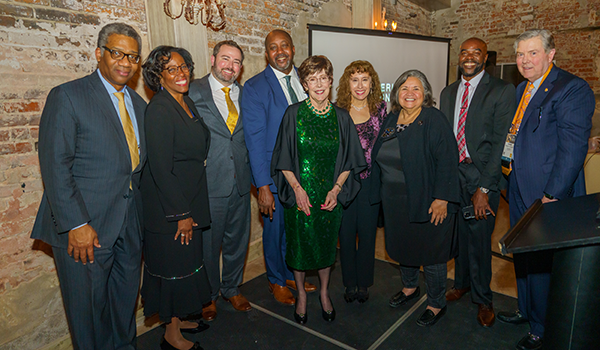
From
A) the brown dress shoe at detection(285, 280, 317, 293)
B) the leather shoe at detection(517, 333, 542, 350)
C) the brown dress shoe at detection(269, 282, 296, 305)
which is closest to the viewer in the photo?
the leather shoe at detection(517, 333, 542, 350)

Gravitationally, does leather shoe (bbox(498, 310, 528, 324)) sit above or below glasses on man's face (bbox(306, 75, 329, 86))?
below

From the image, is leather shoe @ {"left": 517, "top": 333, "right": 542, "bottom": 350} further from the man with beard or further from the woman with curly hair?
the man with beard

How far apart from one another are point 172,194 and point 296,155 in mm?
856

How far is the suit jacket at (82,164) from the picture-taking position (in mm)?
1814

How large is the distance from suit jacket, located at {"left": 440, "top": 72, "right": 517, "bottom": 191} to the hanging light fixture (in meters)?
→ 2.25

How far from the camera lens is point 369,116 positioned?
2.81 meters

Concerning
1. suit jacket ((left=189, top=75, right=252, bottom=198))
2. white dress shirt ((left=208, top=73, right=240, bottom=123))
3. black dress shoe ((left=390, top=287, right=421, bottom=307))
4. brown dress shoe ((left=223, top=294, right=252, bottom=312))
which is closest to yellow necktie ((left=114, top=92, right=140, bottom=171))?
suit jacket ((left=189, top=75, right=252, bottom=198))

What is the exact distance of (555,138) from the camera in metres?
2.24

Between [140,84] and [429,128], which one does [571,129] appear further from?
[140,84]

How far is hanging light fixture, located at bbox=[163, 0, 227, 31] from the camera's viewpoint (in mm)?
3010

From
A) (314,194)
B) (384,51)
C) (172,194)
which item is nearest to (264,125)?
(314,194)

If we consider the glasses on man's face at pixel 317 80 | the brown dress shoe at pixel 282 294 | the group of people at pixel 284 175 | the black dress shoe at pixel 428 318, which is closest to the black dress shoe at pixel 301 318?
the group of people at pixel 284 175

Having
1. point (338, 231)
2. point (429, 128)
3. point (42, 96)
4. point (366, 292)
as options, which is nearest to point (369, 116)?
point (429, 128)

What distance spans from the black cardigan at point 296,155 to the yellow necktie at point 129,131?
0.90m
